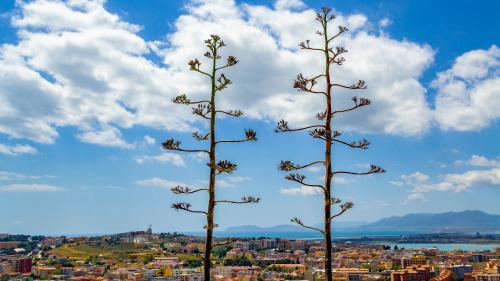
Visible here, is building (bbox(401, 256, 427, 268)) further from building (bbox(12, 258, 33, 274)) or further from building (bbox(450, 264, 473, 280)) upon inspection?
building (bbox(12, 258, 33, 274))

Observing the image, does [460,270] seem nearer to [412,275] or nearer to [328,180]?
[412,275]

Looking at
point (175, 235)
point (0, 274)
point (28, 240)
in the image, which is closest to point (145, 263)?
point (0, 274)

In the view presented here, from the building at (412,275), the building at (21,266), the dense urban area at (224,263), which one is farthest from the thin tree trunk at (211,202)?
the building at (21,266)

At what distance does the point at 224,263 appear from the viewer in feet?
351

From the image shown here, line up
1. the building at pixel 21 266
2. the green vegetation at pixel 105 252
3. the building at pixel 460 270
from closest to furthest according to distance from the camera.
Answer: the building at pixel 460 270
the building at pixel 21 266
the green vegetation at pixel 105 252

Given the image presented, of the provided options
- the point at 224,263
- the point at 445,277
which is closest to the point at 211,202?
the point at 445,277

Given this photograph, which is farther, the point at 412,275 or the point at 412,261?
the point at 412,261

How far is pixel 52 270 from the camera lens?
90.7 metres

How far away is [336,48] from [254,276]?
7956 cm

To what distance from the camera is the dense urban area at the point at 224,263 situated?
263 ft

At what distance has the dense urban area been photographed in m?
80.1

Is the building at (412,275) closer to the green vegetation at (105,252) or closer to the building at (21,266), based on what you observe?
the green vegetation at (105,252)

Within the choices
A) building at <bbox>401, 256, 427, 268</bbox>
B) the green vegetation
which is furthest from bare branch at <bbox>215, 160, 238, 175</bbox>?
the green vegetation

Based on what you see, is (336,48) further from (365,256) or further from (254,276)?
(365,256)
